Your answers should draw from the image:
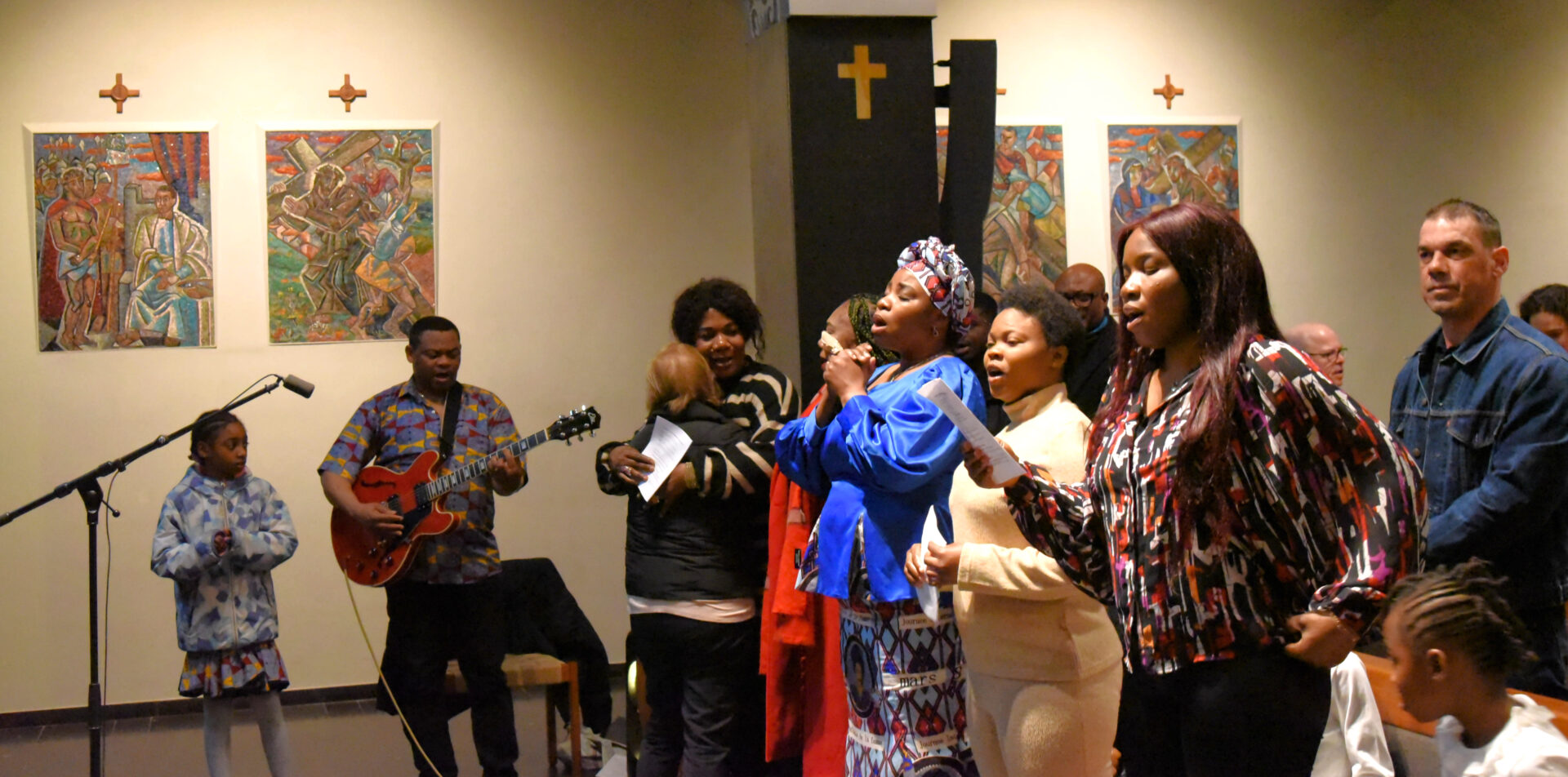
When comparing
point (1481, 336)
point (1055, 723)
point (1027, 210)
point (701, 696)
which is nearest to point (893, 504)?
point (1055, 723)

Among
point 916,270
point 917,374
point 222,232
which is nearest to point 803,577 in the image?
A: point 917,374

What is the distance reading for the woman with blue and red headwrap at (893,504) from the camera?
3018 mm

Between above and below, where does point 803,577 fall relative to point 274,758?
above

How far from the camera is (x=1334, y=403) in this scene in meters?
1.83

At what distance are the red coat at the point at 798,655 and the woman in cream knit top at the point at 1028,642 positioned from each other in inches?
32.7

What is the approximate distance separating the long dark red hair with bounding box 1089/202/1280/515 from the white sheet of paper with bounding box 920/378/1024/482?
0.34 metres

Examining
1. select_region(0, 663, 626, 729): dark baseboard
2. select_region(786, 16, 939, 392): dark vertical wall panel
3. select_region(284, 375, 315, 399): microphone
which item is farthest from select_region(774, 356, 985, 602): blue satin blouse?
select_region(0, 663, 626, 729): dark baseboard

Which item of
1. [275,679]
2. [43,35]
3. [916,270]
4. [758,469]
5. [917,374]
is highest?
[43,35]

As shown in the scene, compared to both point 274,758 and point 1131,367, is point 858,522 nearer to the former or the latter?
point 1131,367

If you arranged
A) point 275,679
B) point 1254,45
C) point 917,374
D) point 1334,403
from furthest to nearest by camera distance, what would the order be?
point 1254,45 → point 275,679 → point 917,374 → point 1334,403

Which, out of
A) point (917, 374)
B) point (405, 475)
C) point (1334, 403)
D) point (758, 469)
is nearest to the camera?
point (1334, 403)

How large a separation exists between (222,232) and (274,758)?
9.62 feet

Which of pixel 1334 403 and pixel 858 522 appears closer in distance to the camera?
pixel 1334 403

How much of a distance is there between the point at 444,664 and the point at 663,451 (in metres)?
1.46
